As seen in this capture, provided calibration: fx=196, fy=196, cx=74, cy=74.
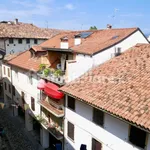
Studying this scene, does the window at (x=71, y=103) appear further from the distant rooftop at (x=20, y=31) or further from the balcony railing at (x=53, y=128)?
the distant rooftop at (x=20, y=31)

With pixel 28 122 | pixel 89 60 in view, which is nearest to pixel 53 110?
pixel 89 60

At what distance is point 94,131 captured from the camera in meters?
16.0

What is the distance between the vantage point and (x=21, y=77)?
3067 cm

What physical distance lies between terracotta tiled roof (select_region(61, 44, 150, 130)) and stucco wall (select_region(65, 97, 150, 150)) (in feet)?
3.94

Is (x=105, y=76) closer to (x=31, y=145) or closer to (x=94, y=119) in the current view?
(x=94, y=119)

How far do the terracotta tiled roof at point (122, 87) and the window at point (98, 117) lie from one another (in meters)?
1.25

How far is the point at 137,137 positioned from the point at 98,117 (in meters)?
3.79

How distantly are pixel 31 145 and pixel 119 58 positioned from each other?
16635 mm

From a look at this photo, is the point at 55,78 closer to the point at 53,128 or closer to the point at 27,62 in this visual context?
the point at 53,128

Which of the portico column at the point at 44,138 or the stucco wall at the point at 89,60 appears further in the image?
the portico column at the point at 44,138

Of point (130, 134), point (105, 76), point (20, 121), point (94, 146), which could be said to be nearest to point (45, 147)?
point (20, 121)

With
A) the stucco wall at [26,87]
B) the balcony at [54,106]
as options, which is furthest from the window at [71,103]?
the stucco wall at [26,87]

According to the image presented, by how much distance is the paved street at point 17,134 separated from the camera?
86.3 feet

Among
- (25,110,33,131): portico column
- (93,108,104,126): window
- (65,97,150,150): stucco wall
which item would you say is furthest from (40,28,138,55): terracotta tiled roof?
(25,110,33,131): portico column
